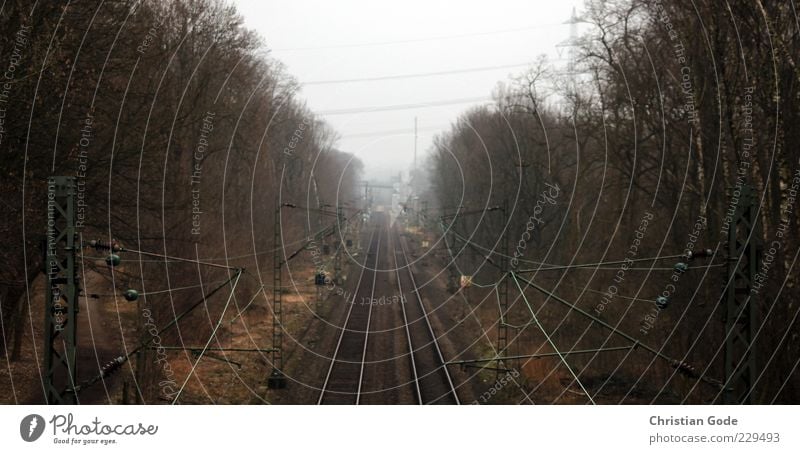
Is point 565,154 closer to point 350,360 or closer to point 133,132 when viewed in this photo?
point 350,360

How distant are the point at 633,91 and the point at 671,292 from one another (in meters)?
7.62

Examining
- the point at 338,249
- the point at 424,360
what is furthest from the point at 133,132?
the point at 338,249

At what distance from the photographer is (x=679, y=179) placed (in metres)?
23.6

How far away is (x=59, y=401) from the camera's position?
41.2 ft

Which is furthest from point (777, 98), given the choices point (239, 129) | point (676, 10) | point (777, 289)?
point (239, 129)

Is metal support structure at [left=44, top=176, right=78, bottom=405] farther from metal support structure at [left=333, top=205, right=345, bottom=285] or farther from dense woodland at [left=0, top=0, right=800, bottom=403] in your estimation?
metal support structure at [left=333, top=205, right=345, bottom=285]

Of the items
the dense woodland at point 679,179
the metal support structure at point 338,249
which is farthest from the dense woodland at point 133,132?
the dense woodland at point 679,179

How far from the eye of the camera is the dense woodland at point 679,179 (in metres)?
16.0

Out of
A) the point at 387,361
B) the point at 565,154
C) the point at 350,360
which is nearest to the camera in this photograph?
the point at 387,361

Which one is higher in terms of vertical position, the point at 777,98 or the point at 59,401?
the point at 777,98

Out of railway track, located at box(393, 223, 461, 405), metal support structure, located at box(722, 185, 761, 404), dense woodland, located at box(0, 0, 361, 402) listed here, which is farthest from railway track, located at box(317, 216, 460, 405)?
metal support structure, located at box(722, 185, 761, 404)

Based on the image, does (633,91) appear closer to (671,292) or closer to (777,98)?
(671,292)

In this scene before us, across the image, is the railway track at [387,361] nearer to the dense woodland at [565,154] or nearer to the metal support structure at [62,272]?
the dense woodland at [565,154]

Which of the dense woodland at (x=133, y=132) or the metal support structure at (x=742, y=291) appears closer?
the metal support structure at (x=742, y=291)
